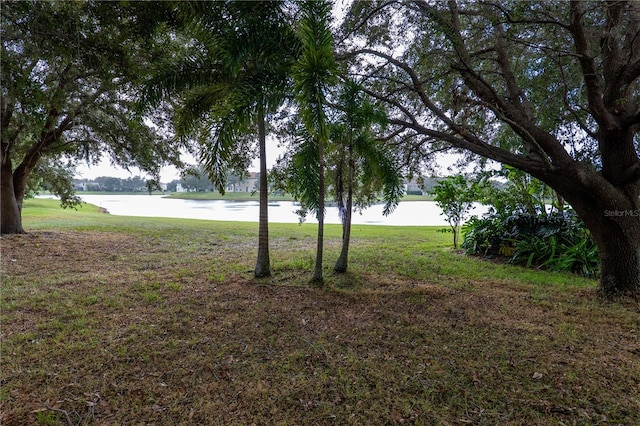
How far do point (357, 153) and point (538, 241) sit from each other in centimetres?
490

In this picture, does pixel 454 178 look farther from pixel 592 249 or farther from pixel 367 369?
pixel 367 369

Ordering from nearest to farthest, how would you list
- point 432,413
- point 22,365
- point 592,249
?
point 432,413, point 22,365, point 592,249

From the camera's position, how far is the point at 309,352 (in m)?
2.98

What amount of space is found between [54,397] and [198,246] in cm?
661

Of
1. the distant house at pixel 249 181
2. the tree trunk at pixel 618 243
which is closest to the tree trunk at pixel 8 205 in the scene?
the distant house at pixel 249 181

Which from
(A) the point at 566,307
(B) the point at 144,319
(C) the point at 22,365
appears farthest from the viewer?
(A) the point at 566,307

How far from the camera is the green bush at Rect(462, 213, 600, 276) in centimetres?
620

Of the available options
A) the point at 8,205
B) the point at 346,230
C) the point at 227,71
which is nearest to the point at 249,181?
the point at 346,230

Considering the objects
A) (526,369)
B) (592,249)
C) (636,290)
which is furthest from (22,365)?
(592,249)

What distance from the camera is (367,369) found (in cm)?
270

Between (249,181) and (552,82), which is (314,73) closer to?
(552,82)

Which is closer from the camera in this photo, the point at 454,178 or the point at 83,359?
the point at 83,359

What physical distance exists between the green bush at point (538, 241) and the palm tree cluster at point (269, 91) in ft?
12.7

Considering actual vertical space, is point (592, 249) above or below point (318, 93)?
below
